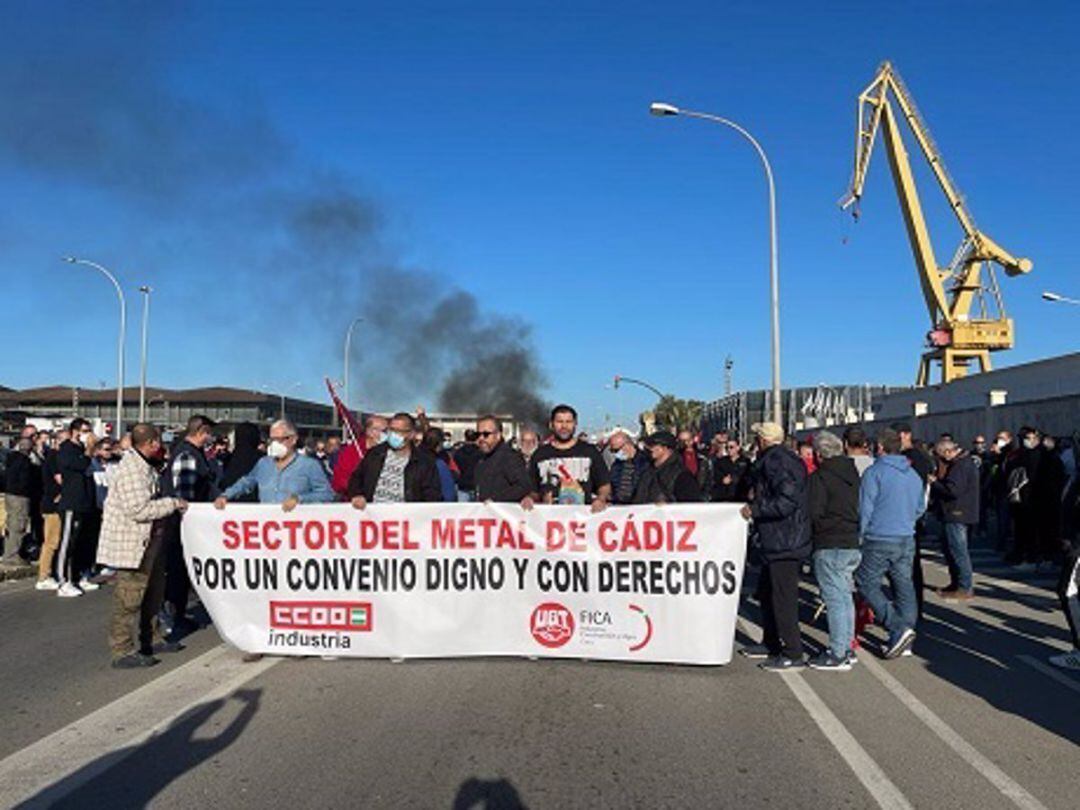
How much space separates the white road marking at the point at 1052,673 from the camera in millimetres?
6496

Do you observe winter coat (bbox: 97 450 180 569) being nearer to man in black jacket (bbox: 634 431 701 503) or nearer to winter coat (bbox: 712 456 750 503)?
man in black jacket (bbox: 634 431 701 503)

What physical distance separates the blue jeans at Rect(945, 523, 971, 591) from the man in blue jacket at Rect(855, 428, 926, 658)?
2838 millimetres

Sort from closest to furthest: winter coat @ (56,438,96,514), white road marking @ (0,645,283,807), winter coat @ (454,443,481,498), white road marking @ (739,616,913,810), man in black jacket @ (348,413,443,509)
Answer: white road marking @ (739,616,913,810)
white road marking @ (0,645,283,807)
man in black jacket @ (348,413,443,509)
winter coat @ (56,438,96,514)
winter coat @ (454,443,481,498)

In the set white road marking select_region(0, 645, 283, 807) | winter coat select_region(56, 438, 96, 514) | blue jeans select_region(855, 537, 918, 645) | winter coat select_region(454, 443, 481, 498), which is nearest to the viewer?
white road marking select_region(0, 645, 283, 807)

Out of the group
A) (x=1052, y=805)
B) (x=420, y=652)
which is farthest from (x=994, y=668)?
(x=420, y=652)

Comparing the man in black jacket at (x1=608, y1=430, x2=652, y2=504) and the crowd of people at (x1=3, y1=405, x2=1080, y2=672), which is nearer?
the crowd of people at (x1=3, y1=405, x2=1080, y2=672)

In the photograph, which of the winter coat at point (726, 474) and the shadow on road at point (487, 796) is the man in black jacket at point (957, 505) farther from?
the shadow on road at point (487, 796)

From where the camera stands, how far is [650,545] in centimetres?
662

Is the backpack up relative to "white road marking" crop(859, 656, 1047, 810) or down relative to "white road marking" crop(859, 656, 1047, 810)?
up

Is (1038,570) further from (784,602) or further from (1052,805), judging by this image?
(1052,805)

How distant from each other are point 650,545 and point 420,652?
1791 millimetres

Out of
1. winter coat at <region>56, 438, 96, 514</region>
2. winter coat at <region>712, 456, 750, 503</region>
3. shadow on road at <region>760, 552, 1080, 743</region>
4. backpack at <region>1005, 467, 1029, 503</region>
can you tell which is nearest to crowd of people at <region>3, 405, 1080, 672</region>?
shadow on road at <region>760, 552, 1080, 743</region>

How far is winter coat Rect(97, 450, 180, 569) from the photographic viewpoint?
6684 millimetres

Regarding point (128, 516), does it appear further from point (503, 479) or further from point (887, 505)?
point (887, 505)
